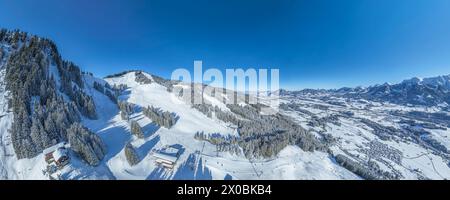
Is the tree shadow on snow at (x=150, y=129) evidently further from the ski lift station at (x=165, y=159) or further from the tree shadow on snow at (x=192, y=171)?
the tree shadow on snow at (x=192, y=171)

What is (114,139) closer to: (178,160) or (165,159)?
(165,159)

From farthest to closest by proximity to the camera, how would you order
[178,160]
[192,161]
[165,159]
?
1. [192,161]
2. [178,160]
3. [165,159]

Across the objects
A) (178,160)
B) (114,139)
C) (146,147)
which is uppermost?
(114,139)

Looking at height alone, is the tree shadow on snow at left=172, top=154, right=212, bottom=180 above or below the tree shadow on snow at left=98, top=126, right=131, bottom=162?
below

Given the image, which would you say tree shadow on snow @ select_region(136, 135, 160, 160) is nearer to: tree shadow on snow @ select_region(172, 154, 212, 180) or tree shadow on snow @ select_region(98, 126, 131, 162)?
tree shadow on snow @ select_region(98, 126, 131, 162)

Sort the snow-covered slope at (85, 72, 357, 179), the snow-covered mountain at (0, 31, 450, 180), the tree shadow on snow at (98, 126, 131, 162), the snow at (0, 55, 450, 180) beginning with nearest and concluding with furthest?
the snow at (0, 55, 450, 180) < the snow-covered mountain at (0, 31, 450, 180) < the snow-covered slope at (85, 72, 357, 179) < the tree shadow on snow at (98, 126, 131, 162)

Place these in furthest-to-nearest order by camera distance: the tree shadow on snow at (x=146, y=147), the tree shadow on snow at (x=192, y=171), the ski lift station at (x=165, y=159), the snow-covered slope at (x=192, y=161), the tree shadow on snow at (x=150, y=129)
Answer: the tree shadow on snow at (x=150, y=129)
the tree shadow on snow at (x=146, y=147)
the ski lift station at (x=165, y=159)
the snow-covered slope at (x=192, y=161)
the tree shadow on snow at (x=192, y=171)

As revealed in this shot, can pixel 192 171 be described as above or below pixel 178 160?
below

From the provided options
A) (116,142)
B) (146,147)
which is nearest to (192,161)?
(146,147)

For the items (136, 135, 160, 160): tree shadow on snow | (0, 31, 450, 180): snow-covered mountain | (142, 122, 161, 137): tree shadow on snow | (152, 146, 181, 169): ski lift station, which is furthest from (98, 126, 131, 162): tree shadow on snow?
(152, 146, 181, 169): ski lift station

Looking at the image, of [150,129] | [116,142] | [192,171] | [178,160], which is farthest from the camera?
[150,129]

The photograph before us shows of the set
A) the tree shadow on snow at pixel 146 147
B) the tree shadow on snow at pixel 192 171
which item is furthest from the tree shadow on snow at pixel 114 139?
the tree shadow on snow at pixel 192 171
